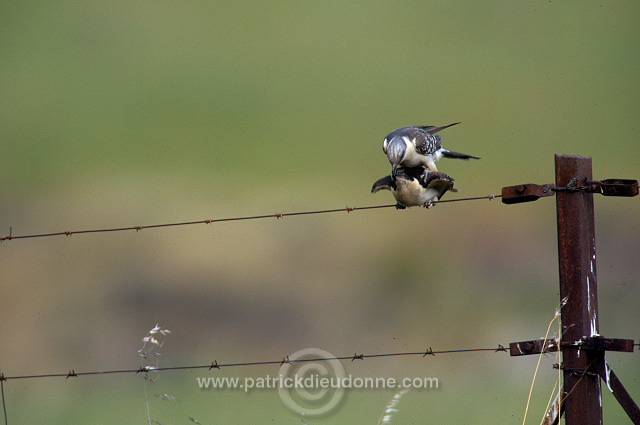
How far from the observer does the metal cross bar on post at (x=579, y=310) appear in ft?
15.7

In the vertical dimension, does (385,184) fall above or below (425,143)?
below

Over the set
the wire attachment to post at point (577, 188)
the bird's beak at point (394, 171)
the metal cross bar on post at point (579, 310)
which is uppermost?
the bird's beak at point (394, 171)

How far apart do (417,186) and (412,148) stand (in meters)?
0.88

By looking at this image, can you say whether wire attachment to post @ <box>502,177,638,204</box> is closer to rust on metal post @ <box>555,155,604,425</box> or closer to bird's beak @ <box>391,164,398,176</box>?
rust on metal post @ <box>555,155,604,425</box>

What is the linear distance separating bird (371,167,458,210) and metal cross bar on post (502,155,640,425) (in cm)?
166

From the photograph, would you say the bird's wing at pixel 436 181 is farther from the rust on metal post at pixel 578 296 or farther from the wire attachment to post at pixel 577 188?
the rust on metal post at pixel 578 296

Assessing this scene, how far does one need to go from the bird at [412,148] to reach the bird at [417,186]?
0.22 meters

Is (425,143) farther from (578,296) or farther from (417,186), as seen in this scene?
(578,296)

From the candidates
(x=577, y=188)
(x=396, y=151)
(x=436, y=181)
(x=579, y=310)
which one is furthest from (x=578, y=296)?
(x=396, y=151)

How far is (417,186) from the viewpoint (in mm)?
6824

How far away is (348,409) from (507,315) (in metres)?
3.53

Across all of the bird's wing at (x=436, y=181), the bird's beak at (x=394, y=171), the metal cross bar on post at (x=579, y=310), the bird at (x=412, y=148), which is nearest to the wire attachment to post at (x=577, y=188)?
the metal cross bar on post at (x=579, y=310)

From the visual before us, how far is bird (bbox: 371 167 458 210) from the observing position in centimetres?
679

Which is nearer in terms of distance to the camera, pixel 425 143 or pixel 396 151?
pixel 396 151
